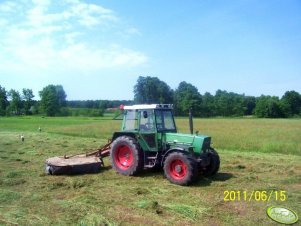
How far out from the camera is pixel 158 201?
22.7 feet

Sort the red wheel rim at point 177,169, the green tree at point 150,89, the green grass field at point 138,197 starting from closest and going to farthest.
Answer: the green grass field at point 138,197 → the red wheel rim at point 177,169 → the green tree at point 150,89

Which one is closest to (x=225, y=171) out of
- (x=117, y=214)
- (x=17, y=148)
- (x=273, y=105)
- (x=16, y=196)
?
(x=117, y=214)

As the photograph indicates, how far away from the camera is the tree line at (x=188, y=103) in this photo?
89125mm

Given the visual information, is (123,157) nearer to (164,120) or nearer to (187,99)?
(164,120)

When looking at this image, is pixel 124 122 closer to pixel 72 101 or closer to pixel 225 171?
pixel 225 171

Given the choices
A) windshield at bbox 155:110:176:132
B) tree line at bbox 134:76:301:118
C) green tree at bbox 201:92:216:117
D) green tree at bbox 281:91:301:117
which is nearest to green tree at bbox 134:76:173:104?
tree line at bbox 134:76:301:118

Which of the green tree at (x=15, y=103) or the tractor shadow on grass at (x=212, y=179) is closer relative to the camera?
the tractor shadow on grass at (x=212, y=179)

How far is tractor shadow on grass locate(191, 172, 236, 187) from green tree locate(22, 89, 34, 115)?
96.8 m

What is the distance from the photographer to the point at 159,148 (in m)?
9.13

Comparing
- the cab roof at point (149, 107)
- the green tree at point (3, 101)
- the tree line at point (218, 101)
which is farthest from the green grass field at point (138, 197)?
Answer: the green tree at point (3, 101)

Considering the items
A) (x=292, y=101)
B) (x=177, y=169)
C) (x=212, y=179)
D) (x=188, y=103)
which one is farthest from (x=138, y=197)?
(x=292, y=101)

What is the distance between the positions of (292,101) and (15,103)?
266ft

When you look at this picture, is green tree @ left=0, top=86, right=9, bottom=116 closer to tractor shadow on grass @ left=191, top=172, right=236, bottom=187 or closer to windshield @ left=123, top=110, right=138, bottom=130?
windshield @ left=123, top=110, right=138, bottom=130
